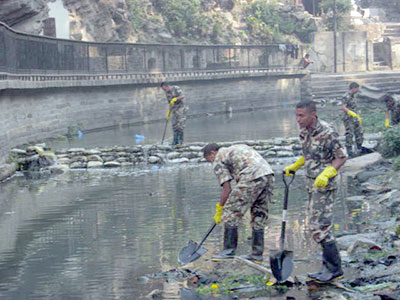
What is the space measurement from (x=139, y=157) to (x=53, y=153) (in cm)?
228

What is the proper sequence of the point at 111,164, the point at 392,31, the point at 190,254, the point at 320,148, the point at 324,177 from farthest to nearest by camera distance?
1. the point at 392,31
2. the point at 111,164
3. the point at 190,254
4. the point at 320,148
5. the point at 324,177

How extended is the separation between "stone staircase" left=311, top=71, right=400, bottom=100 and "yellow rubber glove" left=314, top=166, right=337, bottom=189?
3534cm

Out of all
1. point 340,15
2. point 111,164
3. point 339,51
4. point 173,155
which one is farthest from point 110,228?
point 340,15

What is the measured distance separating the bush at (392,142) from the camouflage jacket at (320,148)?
8.18 metres

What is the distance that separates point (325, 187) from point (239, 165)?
118cm

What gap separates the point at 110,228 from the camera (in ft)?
35.1

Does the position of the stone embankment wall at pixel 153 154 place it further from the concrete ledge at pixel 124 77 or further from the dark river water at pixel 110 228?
the concrete ledge at pixel 124 77

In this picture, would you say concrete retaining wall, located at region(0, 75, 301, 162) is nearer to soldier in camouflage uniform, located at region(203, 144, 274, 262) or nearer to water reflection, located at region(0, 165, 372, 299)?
water reflection, located at region(0, 165, 372, 299)

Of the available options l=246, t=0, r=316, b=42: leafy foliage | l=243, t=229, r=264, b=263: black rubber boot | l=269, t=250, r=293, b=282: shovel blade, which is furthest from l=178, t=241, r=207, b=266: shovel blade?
l=246, t=0, r=316, b=42: leafy foliage

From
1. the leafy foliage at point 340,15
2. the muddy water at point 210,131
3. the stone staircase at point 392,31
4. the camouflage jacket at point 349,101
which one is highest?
the leafy foliage at point 340,15

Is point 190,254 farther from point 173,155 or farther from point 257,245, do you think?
point 173,155

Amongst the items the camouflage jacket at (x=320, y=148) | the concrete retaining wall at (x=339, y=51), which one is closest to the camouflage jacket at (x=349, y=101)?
the camouflage jacket at (x=320, y=148)

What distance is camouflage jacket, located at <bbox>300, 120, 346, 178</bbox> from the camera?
23.8ft

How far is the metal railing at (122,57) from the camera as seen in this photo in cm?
2275
